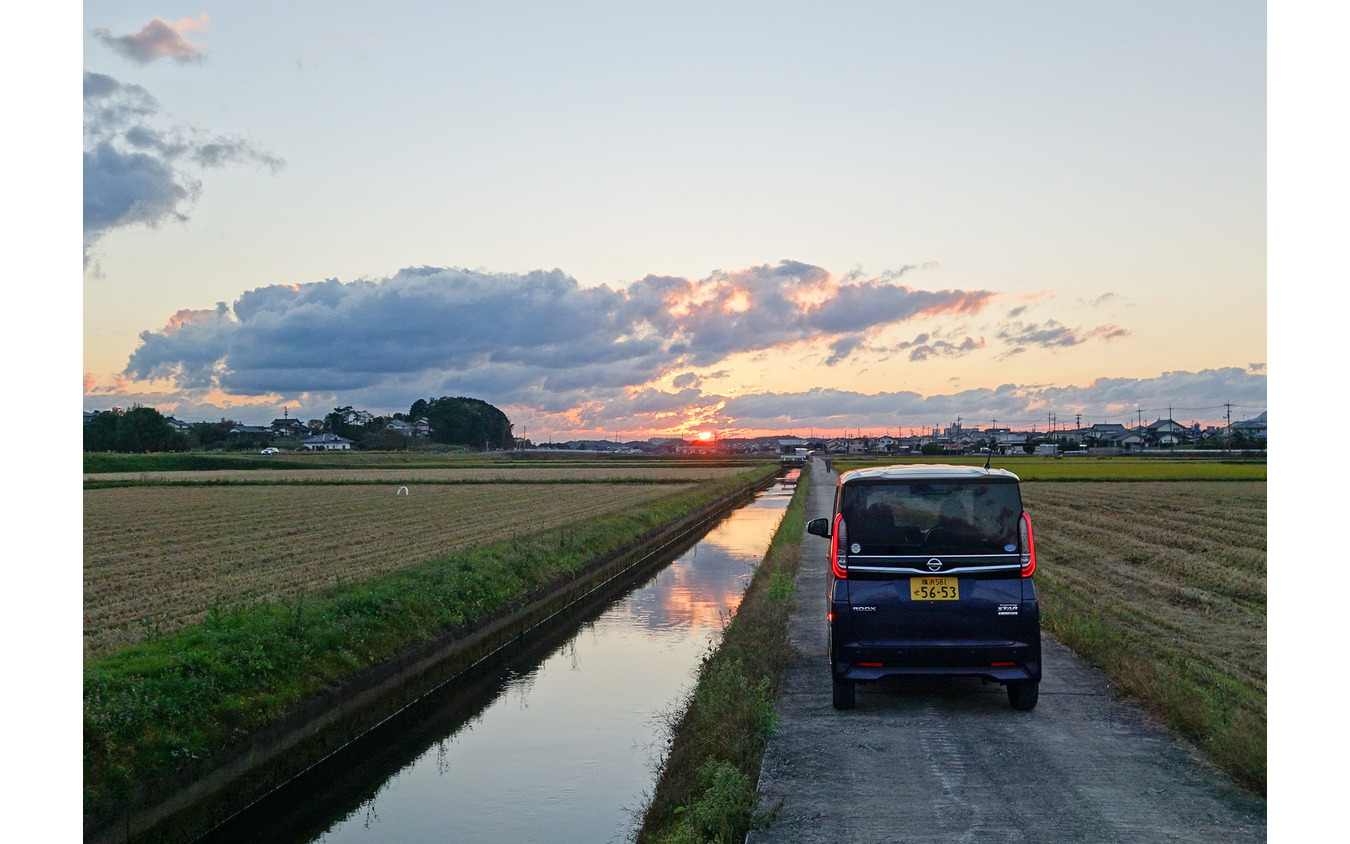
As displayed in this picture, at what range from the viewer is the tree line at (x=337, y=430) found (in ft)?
351

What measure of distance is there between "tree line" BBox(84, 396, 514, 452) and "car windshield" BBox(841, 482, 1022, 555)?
4185 inches

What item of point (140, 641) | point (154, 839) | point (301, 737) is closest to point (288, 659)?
point (301, 737)

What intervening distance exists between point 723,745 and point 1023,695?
2.77m

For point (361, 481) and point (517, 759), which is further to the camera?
point (361, 481)

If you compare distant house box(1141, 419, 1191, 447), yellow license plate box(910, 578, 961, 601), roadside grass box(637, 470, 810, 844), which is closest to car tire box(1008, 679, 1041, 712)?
yellow license plate box(910, 578, 961, 601)

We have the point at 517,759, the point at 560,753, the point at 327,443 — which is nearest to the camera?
the point at 517,759

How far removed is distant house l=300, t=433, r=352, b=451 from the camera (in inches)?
5748

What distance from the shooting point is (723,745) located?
24.0ft

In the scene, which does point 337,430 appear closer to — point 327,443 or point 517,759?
point 327,443

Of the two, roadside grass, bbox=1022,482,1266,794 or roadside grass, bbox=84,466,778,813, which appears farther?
roadside grass, bbox=84,466,778,813

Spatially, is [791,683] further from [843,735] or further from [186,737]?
[186,737]

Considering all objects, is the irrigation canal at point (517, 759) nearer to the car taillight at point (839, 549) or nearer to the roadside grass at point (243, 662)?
the roadside grass at point (243, 662)

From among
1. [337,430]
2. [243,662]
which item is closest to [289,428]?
[337,430]

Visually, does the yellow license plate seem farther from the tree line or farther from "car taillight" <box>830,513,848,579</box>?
the tree line
